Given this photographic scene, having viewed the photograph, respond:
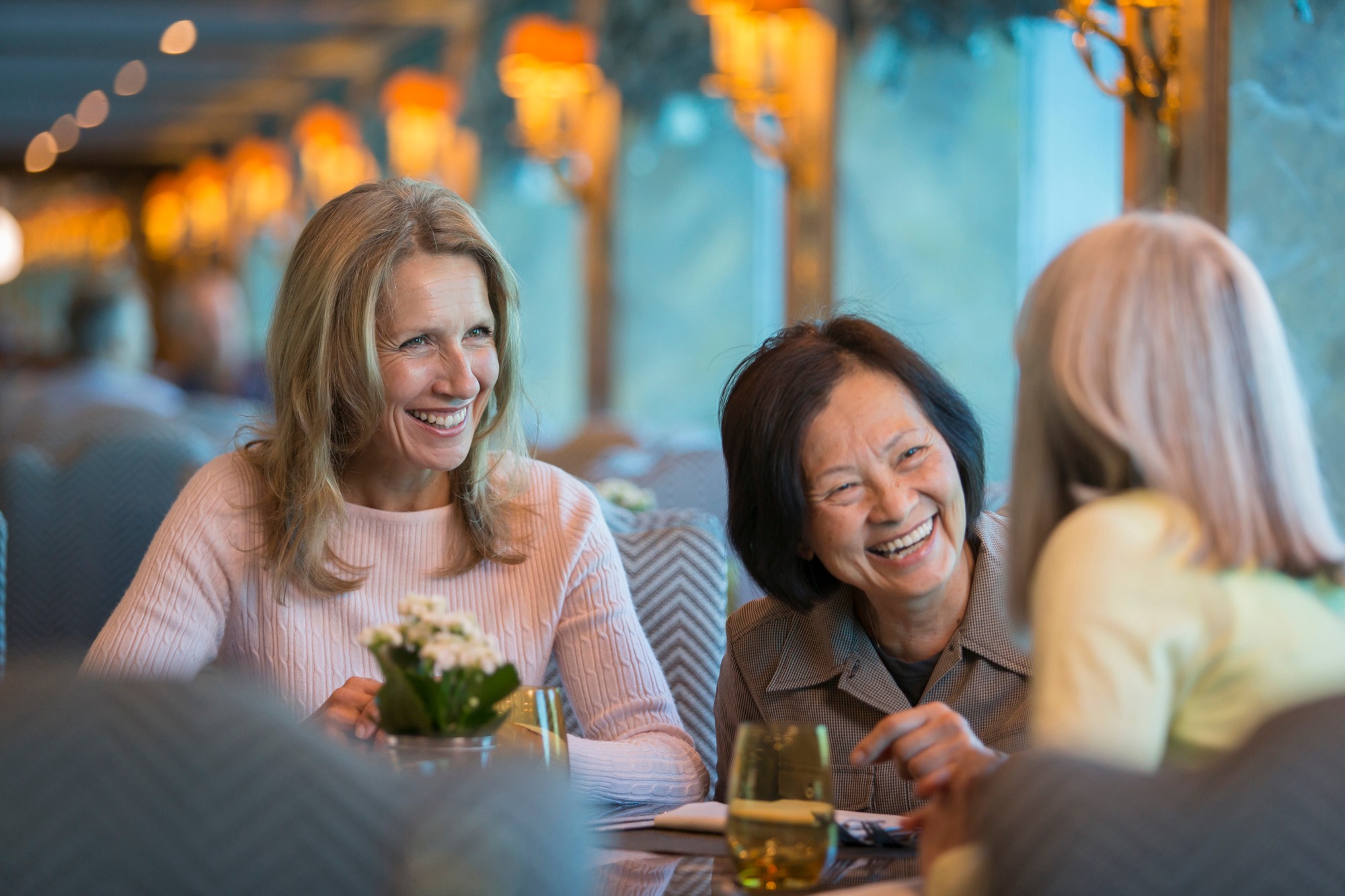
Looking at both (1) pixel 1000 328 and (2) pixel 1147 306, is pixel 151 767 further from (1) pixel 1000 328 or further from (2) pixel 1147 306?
(1) pixel 1000 328

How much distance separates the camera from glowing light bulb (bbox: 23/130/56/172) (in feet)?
49.7

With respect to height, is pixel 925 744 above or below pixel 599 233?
below

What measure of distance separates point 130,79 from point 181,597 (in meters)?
9.99

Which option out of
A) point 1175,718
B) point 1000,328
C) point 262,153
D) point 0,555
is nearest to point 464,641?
point 1175,718

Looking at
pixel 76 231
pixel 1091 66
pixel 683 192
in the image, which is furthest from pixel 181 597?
pixel 76 231

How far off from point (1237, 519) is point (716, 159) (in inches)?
207

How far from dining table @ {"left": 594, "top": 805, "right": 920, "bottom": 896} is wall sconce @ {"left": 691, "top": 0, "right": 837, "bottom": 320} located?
11.7 ft

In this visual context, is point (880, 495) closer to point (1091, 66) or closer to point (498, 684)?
point (498, 684)

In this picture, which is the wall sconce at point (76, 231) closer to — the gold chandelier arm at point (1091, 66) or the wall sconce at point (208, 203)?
the wall sconce at point (208, 203)

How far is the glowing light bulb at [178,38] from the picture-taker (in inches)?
332

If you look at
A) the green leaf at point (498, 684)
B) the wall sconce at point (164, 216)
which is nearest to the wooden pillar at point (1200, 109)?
the green leaf at point (498, 684)

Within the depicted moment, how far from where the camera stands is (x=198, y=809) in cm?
73

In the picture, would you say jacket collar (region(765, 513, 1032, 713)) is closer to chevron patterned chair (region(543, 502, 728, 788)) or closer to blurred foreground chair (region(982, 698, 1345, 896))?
chevron patterned chair (region(543, 502, 728, 788))

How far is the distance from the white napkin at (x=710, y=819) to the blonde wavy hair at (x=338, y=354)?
489mm
